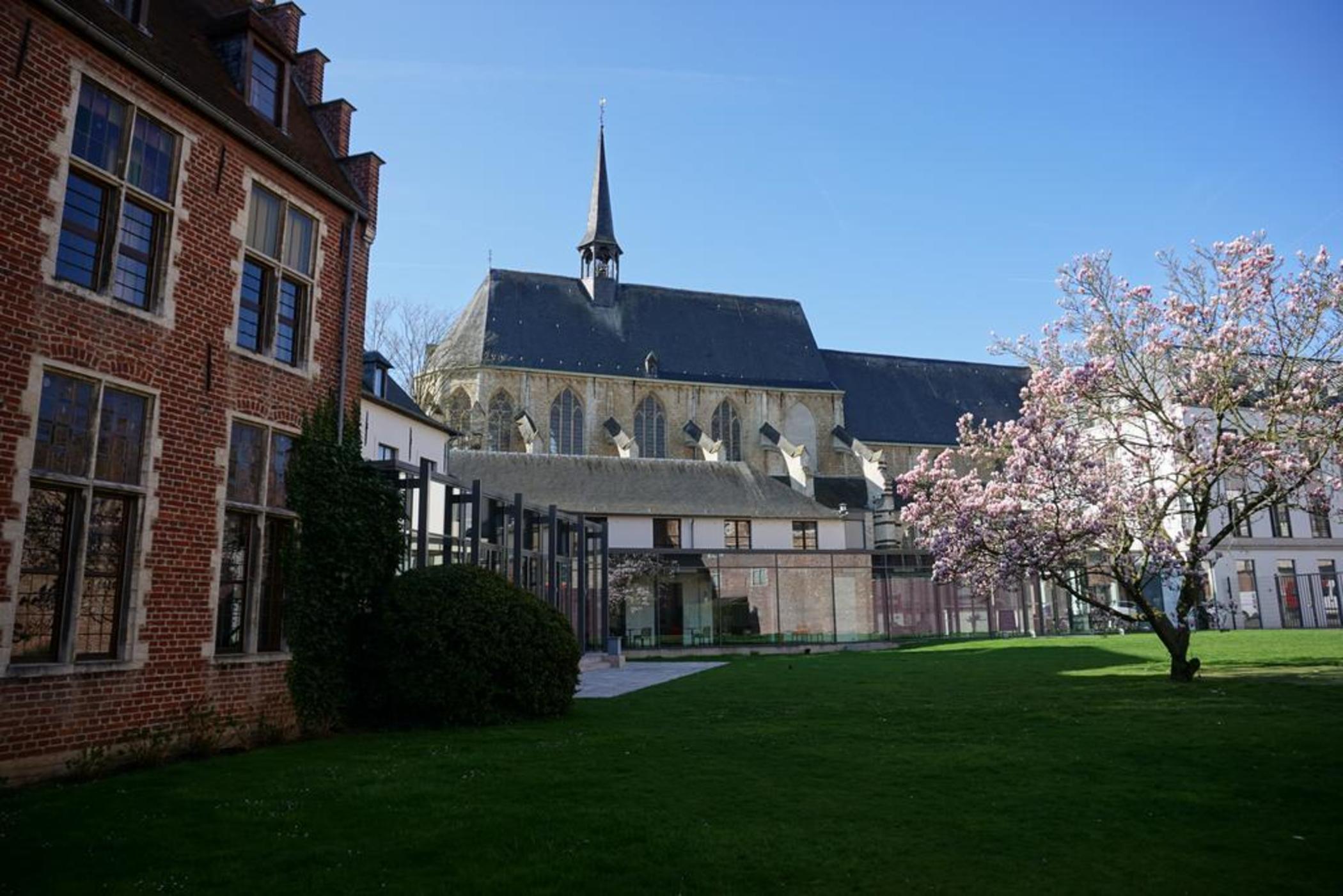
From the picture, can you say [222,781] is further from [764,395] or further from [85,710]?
[764,395]

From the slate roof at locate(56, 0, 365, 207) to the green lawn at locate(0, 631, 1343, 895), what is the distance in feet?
21.2

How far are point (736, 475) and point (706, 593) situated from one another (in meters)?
6.20

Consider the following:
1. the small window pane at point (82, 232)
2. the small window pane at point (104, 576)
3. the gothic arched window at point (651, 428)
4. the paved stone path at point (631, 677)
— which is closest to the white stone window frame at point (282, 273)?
the small window pane at point (82, 232)

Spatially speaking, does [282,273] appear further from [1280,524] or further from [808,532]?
[1280,524]

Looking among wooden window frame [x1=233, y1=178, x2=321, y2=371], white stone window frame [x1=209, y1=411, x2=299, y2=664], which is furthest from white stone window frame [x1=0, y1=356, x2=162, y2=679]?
wooden window frame [x1=233, y1=178, x2=321, y2=371]

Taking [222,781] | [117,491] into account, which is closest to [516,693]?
[222,781]

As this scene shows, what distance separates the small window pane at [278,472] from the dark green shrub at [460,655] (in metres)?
1.62

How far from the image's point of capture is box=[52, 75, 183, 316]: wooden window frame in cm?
778

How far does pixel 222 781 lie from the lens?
274 inches

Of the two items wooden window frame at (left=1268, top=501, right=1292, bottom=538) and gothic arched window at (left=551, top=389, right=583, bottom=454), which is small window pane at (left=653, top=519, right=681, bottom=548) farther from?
wooden window frame at (left=1268, top=501, right=1292, bottom=538)

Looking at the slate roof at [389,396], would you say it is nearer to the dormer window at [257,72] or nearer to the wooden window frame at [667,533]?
the dormer window at [257,72]

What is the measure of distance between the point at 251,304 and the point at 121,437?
8.00 feet

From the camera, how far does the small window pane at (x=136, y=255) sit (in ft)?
27.0

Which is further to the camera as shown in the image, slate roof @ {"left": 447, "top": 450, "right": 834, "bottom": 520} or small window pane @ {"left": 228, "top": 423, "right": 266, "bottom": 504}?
slate roof @ {"left": 447, "top": 450, "right": 834, "bottom": 520}
